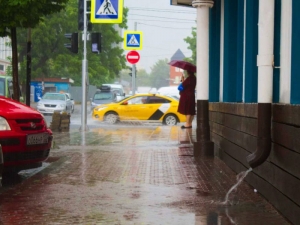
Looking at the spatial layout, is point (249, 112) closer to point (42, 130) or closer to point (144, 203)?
point (144, 203)

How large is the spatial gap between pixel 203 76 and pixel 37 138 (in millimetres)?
4155

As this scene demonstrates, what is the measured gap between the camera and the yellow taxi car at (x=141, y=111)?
28.7 meters

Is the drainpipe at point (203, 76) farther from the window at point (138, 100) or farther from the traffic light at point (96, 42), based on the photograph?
the window at point (138, 100)

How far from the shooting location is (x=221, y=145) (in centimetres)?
1227

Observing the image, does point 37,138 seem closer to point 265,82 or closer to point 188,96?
point 265,82

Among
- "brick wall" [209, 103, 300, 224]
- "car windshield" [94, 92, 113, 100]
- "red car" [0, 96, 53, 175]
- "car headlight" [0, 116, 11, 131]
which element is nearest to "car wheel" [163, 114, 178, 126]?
"car windshield" [94, 92, 113, 100]

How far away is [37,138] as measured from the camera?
32.3ft

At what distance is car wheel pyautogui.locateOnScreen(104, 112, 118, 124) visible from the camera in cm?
2861

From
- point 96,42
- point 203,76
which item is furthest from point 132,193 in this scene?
point 96,42

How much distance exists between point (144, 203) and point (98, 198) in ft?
2.04

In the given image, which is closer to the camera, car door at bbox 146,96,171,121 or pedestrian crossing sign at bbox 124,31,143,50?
car door at bbox 146,96,171,121

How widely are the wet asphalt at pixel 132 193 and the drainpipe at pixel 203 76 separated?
363 millimetres

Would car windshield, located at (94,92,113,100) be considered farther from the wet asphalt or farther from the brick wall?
the brick wall

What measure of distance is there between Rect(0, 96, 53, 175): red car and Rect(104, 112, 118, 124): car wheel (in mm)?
18298
